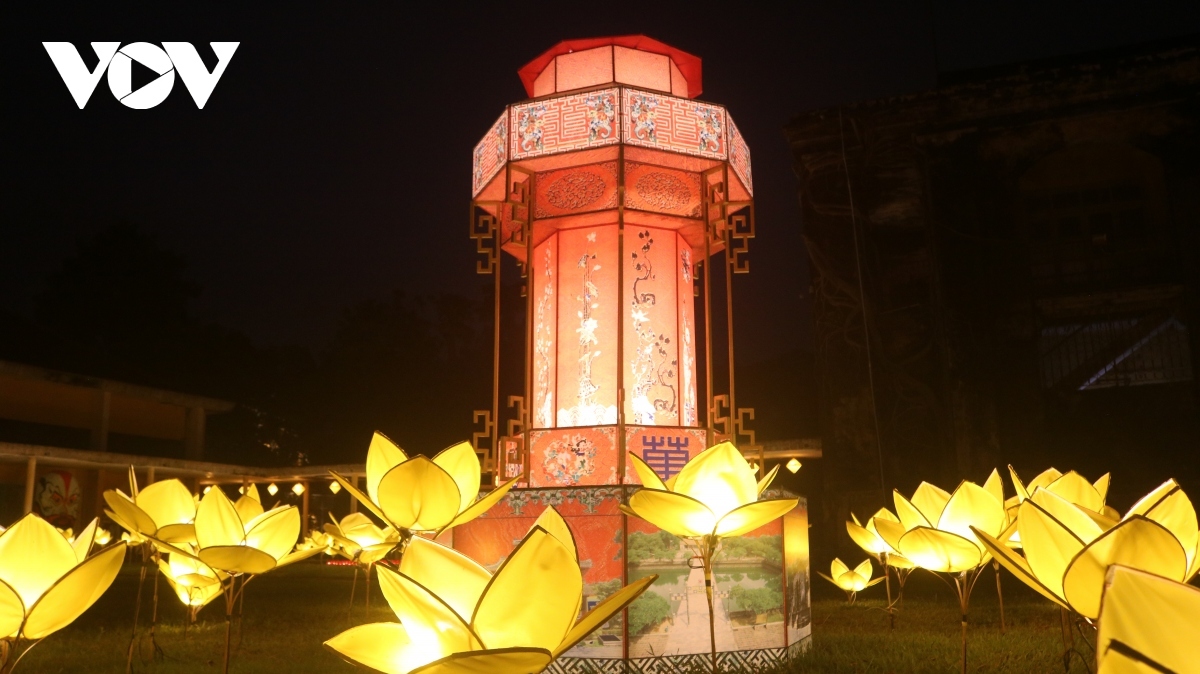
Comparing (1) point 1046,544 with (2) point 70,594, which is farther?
(2) point 70,594

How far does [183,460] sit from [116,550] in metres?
21.7

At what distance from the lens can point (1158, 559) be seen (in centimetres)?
126

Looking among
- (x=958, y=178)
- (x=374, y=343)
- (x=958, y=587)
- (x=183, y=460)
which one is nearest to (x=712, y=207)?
(x=958, y=587)

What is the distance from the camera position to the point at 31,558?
59.2 inches

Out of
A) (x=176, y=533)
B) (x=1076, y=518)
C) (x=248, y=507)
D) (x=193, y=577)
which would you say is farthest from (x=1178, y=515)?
(x=193, y=577)

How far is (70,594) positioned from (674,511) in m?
1.35

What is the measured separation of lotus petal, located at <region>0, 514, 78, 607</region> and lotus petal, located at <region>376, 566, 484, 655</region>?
718 millimetres

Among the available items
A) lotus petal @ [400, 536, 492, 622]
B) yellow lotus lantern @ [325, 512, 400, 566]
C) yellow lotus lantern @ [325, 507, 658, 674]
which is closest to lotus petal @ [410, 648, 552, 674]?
yellow lotus lantern @ [325, 507, 658, 674]

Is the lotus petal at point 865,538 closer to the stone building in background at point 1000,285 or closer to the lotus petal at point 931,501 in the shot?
the lotus petal at point 931,501

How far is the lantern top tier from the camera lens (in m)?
6.64

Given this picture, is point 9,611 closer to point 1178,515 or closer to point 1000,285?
point 1178,515

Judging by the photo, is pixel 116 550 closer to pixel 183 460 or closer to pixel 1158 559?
pixel 1158 559

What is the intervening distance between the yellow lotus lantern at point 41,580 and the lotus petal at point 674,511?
1184 mm

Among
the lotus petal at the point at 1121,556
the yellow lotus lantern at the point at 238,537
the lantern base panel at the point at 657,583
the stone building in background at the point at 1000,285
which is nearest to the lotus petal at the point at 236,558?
the yellow lotus lantern at the point at 238,537
